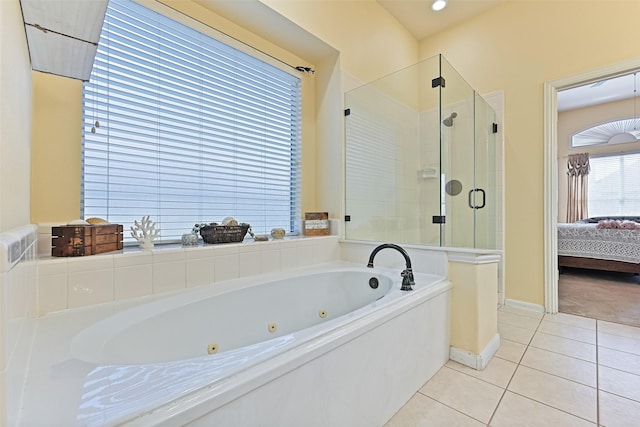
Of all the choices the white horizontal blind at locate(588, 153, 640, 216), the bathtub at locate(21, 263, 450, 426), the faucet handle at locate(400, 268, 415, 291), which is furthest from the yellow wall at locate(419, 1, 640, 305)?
the white horizontal blind at locate(588, 153, 640, 216)

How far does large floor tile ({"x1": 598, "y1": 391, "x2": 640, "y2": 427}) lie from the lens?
1.23 metres

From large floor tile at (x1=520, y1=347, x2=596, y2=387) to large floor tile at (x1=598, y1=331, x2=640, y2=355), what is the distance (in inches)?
15.3

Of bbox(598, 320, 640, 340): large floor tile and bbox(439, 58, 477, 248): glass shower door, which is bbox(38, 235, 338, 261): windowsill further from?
bbox(598, 320, 640, 340): large floor tile

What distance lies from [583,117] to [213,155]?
6980mm

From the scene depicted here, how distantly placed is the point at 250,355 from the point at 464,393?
4.12ft

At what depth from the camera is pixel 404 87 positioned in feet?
9.00

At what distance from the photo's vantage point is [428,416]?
1282mm

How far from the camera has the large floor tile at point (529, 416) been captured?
1233 mm

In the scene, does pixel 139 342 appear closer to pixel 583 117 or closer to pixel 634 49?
pixel 634 49

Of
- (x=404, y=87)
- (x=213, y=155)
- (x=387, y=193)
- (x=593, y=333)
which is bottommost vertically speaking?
(x=593, y=333)

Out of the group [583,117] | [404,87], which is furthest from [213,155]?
[583,117]

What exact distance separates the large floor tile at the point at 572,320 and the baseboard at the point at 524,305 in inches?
3.5

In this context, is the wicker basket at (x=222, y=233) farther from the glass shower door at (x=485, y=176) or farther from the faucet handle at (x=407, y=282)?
the glass shower door at (x=485, y=176)

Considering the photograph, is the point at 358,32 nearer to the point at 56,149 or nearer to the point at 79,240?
the point at 56,149
